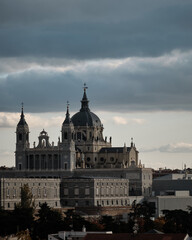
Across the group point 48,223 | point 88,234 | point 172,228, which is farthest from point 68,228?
point 88,234

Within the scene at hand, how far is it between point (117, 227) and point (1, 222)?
1690cm

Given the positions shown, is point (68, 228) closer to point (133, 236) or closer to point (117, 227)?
point (117, 227)

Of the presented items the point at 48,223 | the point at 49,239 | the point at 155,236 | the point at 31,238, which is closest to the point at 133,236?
the point at 155,236

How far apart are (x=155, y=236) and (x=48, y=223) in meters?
44.0

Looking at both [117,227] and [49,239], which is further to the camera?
[117,227]

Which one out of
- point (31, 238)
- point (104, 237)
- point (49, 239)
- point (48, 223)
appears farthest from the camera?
point (48, 223)

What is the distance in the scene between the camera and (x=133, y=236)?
148875 mm

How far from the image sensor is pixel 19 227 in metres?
197

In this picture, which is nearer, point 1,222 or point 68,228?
point 68,228

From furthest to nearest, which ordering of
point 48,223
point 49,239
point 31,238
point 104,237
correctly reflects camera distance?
point 48,223 < point 31,238 < point 49,239 < point 104,237

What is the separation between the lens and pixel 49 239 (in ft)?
529

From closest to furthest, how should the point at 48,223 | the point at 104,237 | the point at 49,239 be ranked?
1. the point at 104,237
2. the point at 49,239
3. the point at 48,223

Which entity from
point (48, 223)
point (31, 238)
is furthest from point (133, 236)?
point (48, 223)

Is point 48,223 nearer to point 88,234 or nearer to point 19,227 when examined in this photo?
point 19,227
